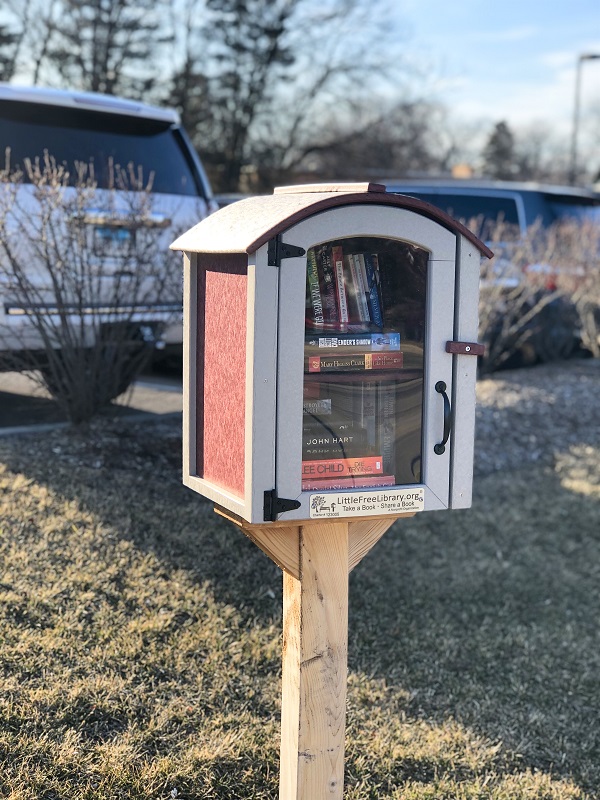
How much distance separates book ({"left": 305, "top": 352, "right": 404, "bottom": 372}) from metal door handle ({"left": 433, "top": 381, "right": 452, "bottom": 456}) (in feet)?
0.42

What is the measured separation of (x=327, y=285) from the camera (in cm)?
246

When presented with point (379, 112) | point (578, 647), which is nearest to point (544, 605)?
point (578, 647)

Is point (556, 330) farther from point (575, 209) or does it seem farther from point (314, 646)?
point (314, 646)

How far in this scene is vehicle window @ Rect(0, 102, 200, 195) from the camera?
5359 millimetres

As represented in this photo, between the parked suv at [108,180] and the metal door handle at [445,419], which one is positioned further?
the parked suv at [108,180]

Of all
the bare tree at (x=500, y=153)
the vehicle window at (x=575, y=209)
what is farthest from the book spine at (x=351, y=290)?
the bare tree at (x=500, y=153)

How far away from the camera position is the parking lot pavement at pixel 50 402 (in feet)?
19.0

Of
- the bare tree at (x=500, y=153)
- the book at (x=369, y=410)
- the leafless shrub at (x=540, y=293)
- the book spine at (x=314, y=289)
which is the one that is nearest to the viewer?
the book spine at (x=314, y=289)

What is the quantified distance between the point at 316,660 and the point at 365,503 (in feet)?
1.54

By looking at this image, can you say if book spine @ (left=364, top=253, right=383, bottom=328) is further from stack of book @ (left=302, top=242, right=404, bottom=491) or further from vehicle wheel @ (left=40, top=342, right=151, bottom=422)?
vehicle wheel @ (left=40, top=342, right=151, bottom=422)

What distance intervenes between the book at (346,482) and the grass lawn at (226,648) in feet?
3.87

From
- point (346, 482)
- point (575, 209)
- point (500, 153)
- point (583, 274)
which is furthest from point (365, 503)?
point (500, 153)

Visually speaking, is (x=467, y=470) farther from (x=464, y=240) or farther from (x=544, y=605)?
(x=544, y=605)

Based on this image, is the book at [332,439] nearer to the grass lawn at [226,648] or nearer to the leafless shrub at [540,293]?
the grass lawn at [226,648]
